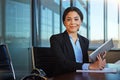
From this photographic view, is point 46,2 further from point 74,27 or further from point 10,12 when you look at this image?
point 74,27

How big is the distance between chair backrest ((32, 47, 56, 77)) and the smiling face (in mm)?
741

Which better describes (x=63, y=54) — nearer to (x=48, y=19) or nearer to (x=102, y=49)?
(x=102, y=49)

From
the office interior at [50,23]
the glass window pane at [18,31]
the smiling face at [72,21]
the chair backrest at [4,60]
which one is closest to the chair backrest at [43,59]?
the chair backrest at [4,60]

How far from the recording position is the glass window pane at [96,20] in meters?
7.14

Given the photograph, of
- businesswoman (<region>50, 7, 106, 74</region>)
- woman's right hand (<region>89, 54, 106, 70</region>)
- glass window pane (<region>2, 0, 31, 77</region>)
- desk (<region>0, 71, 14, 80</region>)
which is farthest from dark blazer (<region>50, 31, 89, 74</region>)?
glass window pane (<region>2, 0, 31, 77</region>)

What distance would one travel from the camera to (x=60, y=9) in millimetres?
7219

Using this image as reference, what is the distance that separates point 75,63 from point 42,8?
15.7 ft

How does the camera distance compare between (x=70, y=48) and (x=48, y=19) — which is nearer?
(x=70, y=48)

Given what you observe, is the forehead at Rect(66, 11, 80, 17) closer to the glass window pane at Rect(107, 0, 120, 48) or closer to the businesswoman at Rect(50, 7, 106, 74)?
the businesswoman at Rect(50, 7, 106, 74)

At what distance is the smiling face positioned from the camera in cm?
245

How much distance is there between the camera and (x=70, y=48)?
2.54 m

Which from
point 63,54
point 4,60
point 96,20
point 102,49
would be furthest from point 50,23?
point 102,49

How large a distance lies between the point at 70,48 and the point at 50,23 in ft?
15.9

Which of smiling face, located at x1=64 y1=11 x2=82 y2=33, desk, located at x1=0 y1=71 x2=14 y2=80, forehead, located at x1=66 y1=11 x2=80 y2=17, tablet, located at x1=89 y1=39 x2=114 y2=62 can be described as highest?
forehead, located at x1=66 y1=11 x2=80 y2=17
